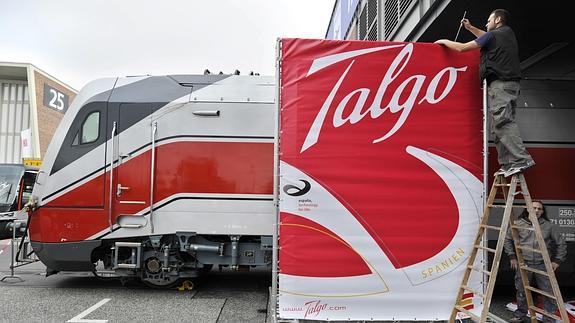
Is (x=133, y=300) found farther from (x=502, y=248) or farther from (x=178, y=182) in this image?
(x=502, y=248)

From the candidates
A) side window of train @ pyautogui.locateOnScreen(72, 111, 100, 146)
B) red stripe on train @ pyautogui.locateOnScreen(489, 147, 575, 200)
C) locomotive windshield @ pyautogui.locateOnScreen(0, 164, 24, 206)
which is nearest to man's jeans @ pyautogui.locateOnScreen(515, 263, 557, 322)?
red stripe on train @ pyautogui.locateOnScreen(489, 147, 575, 200)

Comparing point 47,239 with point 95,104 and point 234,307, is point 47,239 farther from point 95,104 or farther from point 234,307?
point 234,307

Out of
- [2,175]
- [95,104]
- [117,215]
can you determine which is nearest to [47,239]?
[117,215]

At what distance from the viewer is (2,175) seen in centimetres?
1205

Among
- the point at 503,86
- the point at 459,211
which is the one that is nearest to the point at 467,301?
the point at 459,211

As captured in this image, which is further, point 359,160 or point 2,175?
point 2,175

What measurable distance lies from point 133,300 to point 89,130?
258 cm

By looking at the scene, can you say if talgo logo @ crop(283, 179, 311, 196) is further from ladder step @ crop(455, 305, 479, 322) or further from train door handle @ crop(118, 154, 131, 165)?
train door handle @ crop(118, 154, 131, 165)

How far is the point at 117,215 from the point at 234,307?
2.16m

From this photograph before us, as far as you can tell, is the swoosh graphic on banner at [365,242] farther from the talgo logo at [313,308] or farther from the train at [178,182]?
the train at [178,182]

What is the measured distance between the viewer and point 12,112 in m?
36.0

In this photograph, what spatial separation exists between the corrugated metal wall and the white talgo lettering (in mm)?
38623

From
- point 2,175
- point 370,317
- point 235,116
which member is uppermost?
point 235,116

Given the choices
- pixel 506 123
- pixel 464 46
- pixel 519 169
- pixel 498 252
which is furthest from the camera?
pixel 464 46
